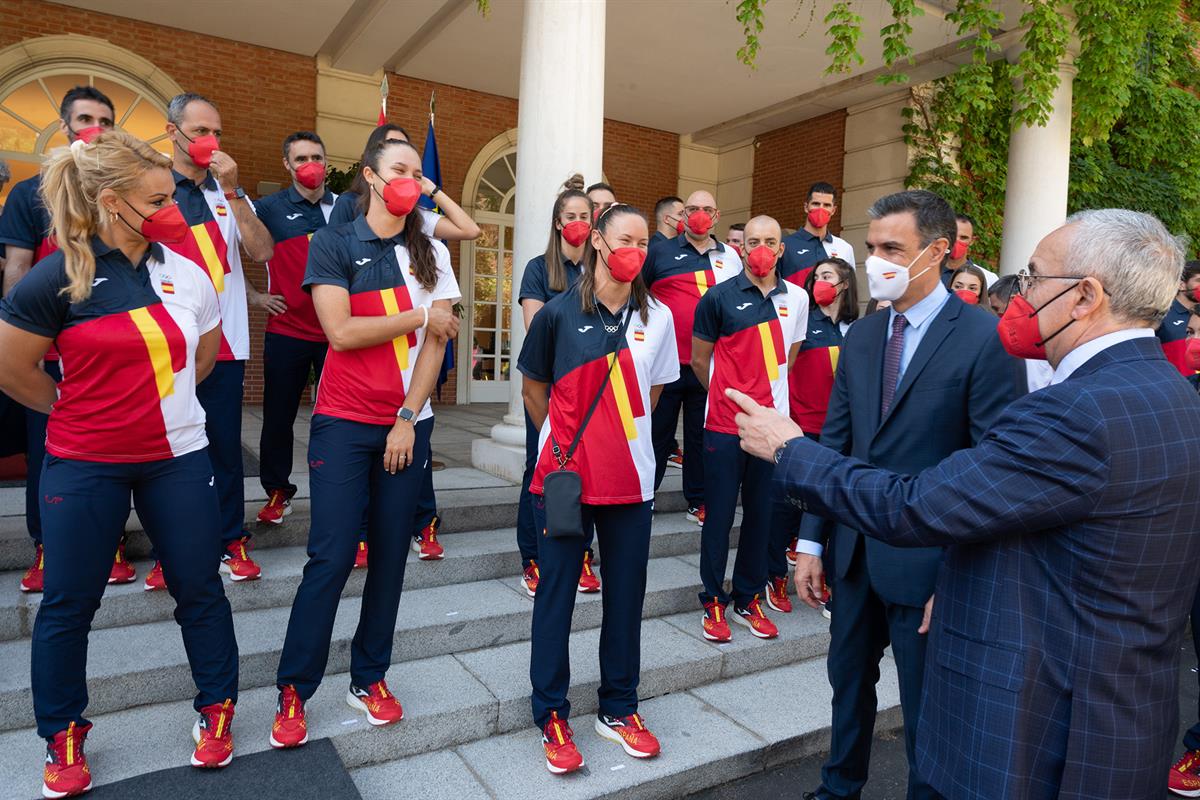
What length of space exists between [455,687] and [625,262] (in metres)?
1.95

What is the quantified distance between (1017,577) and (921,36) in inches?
353

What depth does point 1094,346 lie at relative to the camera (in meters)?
1.66

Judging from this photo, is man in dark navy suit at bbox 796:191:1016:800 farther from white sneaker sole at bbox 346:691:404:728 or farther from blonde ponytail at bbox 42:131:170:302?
blonde ponytail at bbox 42:131:170:302

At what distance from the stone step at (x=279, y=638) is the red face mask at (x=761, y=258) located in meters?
1.83

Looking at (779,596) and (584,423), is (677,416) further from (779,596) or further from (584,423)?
(584,423)

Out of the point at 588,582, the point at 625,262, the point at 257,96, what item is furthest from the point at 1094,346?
the point at 257,96

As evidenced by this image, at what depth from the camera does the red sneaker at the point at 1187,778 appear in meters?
3.31

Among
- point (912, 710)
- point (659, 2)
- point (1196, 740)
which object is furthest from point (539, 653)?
point (659, 2)

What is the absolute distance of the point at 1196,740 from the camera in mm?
3391

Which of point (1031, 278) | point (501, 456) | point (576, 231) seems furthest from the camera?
point (501, 456)

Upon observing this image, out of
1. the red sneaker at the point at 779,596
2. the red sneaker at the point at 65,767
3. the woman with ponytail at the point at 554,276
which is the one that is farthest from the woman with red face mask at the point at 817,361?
the red sneaker at the point at 65,767

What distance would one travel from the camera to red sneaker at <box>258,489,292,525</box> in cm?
429

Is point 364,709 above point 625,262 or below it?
below

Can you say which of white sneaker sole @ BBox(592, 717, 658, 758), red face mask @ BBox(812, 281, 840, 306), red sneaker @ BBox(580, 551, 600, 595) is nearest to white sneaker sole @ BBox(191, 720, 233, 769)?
white sneaker sole @ BBox(592, 717, 658, 758)
